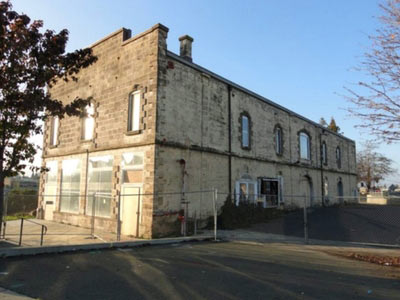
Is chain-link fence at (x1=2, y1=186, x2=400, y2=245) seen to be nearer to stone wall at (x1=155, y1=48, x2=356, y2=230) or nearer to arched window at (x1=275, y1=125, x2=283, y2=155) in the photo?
stone wall at (x1=155, y1=48, x2=356, y2=230)

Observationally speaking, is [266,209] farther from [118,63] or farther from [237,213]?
[118,63]

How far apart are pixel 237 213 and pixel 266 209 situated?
11.2 ft

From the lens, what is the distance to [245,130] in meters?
19.4

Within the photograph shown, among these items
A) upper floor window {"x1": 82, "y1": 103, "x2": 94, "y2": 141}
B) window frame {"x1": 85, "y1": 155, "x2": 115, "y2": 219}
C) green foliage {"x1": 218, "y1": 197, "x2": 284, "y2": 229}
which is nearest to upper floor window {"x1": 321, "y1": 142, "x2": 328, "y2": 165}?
green foliage {"x1": 218, "y1": 197, "x2": 284, "y2": 229}

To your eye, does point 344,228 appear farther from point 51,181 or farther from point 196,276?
point 51,181

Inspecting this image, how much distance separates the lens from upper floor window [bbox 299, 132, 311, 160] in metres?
25.9

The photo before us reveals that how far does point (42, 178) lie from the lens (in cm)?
1978

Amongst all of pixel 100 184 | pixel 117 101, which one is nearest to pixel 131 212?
pixel 100 184

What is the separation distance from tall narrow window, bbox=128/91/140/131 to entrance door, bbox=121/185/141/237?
2.87 meters

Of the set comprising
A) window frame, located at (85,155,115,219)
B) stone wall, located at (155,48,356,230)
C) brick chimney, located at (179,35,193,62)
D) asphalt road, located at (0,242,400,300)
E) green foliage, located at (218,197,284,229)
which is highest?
brick chimney, located at (179,35,193,62)

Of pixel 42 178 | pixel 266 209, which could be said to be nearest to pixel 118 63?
pixel 42 178

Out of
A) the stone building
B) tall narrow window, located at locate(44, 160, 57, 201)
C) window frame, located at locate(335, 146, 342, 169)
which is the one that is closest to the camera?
the stone building

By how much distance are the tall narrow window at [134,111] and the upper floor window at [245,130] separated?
742 centimetres

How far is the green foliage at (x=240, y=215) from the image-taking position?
15.6 meters
